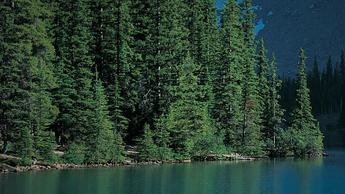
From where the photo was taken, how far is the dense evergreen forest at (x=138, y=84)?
40.8m

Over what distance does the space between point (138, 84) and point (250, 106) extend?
14.3 metres

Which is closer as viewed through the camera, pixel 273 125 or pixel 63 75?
pixel 63 75

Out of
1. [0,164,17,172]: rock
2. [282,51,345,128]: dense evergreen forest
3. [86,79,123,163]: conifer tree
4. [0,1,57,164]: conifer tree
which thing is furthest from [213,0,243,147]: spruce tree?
[282,51,345,128]: dense evergreen forest

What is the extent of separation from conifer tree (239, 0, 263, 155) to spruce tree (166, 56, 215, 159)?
573 cm

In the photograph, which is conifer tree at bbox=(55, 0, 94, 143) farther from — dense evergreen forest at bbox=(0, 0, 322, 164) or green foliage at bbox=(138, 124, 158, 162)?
green foliage at bbox=(138, 124, 158, 162)

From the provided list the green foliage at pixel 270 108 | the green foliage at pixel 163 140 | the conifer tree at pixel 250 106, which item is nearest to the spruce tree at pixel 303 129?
the green foliage at pixel 270 108

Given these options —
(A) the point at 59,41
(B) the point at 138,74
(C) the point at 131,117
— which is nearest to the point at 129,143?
(C) the point at 131,117

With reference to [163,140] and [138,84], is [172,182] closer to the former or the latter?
[163,140]

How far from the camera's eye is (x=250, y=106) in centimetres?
6175

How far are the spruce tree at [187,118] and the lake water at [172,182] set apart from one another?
37.3ft

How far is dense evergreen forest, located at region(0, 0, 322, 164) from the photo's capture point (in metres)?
40.8

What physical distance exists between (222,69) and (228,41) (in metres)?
3.64

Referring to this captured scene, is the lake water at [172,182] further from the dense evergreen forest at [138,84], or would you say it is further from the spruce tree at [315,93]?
the spruce tree at [315,93]

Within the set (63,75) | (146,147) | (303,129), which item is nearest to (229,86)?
(303,129)
